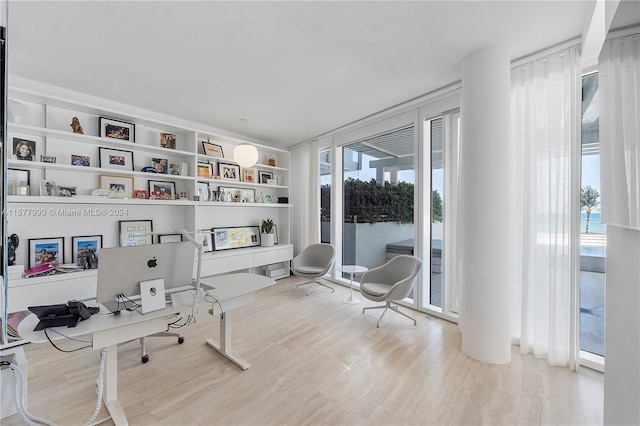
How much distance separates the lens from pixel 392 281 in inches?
144

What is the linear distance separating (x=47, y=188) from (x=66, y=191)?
6.8 inches

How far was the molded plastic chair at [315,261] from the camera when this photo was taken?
4523mm

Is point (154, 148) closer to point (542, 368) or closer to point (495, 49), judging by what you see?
point (495, 49)

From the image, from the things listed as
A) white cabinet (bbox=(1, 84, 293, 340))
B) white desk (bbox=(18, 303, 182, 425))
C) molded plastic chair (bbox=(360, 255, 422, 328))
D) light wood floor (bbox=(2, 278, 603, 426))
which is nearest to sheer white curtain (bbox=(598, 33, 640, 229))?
light wood floor (bbox=(2, 278, 603, 426))

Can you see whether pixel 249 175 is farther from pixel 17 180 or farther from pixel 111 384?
pixel 111 384

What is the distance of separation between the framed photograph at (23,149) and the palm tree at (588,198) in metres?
5.64

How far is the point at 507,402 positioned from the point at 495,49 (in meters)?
2.90

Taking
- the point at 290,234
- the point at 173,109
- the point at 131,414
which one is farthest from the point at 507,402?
the point at 173,109

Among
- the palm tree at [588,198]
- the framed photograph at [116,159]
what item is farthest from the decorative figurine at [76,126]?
the palm tree at [588,198]

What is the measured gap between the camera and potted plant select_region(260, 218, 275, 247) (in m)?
5.25

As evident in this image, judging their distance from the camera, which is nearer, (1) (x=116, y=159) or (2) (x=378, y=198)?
(1) (x=116, y=159)

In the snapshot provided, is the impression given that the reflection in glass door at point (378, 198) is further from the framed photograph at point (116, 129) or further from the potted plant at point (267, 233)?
the framed photograph at point (116, 129)

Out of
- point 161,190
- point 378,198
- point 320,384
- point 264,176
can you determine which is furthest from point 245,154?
point 320,384

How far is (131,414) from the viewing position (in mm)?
1833
